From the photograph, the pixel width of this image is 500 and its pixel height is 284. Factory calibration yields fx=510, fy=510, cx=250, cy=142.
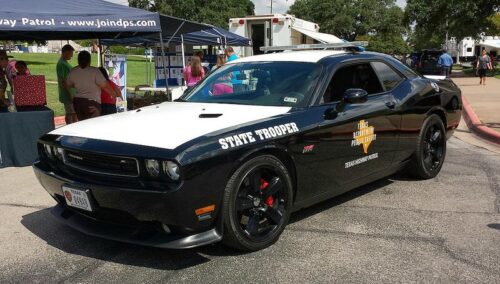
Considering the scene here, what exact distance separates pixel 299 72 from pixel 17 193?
11.6 feet

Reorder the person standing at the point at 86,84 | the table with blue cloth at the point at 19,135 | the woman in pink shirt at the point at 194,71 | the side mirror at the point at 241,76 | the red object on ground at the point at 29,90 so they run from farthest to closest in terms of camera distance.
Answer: the woman in pink shirt at the point at 194,71 → the person standing at the point at 86,84 → the red object on ground at the point at 29,90 → the table with blue cloth at the point at 19,135 → the side mirror at the point at 241,76

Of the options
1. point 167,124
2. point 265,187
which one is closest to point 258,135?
point 265,187

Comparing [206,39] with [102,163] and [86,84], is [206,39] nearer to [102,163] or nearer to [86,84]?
[86,84]

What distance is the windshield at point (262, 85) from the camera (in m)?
4.55

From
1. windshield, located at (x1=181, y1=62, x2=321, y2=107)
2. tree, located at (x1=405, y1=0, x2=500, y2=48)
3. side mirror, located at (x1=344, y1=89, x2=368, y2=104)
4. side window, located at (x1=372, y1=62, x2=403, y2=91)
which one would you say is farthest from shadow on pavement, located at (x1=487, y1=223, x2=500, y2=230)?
tree, located at (x1=405, y1=0, x2=500, y2=48)

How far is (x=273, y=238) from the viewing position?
3973mm

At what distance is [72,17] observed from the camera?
7.10 metres

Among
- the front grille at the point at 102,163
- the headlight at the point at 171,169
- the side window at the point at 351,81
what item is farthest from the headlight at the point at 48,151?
the side window at the point at 351,81

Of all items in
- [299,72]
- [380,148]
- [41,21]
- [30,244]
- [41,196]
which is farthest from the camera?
[41,21]

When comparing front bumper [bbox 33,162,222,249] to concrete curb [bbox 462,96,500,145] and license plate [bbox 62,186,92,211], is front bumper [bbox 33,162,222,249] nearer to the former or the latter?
license plate [bbox 62,186,92,211]

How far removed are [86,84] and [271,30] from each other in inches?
407

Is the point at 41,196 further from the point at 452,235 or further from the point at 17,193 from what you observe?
the point at 452,235

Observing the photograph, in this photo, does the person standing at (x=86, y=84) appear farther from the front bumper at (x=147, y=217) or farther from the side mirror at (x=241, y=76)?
the front bumper at (x=147, y=217)

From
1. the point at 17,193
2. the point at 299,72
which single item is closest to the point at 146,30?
the point at 17,193
